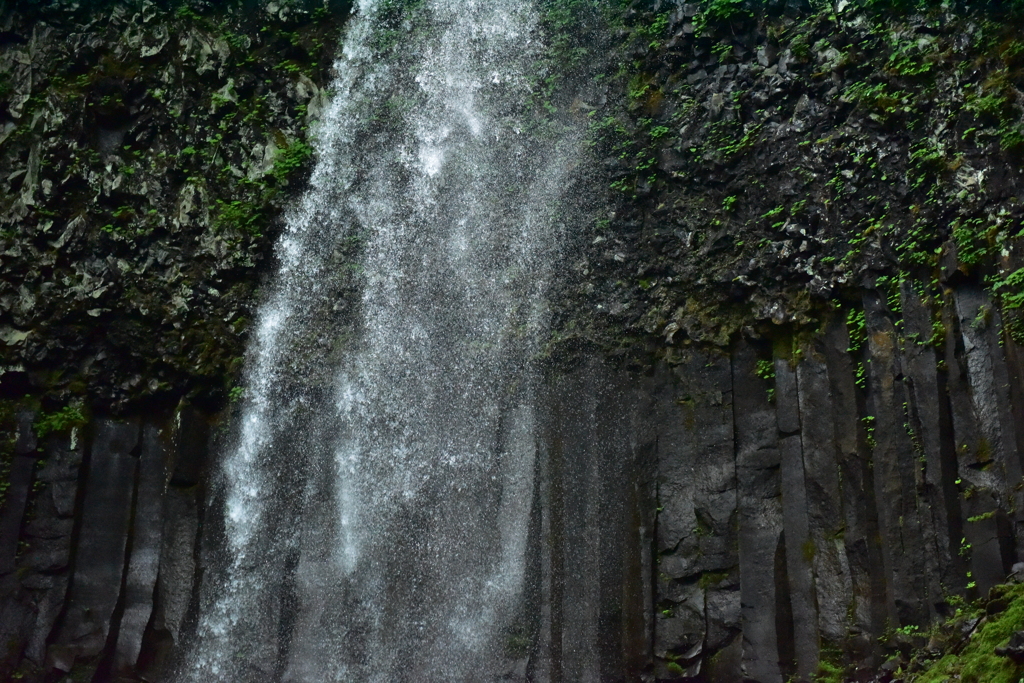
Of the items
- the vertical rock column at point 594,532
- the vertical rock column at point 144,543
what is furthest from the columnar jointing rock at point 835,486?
the vertical rock column at point 144,543

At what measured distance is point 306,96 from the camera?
677 inches

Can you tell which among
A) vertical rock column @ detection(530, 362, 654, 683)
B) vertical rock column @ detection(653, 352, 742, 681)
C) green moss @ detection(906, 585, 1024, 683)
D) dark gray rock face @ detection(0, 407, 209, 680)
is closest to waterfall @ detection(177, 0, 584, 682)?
vertical rock column @ detection(530, 362, 654, 683)

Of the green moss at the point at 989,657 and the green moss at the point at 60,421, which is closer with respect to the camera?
the green moss at the point at 989,657

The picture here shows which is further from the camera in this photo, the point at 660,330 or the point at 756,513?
the point at 660,330

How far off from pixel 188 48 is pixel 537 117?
6.59 m

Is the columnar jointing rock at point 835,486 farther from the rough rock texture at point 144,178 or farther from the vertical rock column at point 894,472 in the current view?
the rough rock texture at point 144,178

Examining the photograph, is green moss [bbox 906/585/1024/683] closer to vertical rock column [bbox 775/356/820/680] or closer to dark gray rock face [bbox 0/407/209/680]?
vertical rock column [bbox 775/356/820/680]

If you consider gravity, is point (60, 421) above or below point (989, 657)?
above

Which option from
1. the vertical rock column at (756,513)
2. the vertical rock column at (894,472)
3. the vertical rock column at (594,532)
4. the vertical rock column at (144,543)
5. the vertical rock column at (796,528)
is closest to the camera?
the vertical rock column at (894,472)

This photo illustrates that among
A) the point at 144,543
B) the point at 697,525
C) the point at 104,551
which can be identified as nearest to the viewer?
the point at 697,525

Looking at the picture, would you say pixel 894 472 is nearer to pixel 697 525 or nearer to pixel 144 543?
pixel 697 525

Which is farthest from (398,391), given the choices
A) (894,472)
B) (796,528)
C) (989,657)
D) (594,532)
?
(989,657)

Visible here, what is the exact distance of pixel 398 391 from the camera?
14664 millimetres

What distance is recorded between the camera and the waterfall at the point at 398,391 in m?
13.1
